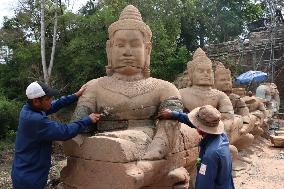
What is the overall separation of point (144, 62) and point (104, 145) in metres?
1.40

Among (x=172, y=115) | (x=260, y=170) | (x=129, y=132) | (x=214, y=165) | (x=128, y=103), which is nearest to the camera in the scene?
(x=214, y=165)

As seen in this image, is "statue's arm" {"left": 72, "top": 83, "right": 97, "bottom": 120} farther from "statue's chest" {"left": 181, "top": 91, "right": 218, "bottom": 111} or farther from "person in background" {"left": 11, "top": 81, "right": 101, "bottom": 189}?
"statue's chest" {"left": 181, "top": 91, "right": 218, "bottom": 111}

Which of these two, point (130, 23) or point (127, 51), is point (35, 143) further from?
point (130, 23)

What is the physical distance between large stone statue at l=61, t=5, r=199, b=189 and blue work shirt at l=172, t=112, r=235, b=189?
55cm

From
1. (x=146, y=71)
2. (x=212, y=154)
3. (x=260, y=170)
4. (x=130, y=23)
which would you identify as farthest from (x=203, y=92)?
(x=212, y=154)

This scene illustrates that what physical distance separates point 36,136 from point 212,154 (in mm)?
1511

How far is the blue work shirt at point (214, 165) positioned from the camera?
2936 millimetres

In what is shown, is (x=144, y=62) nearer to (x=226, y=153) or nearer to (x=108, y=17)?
(x=226, y=153)

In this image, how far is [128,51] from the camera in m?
4.13

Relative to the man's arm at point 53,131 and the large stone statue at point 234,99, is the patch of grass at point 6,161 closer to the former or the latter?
the large stone statue at point 234,99

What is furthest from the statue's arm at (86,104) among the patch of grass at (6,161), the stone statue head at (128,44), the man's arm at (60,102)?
the patch of grass at (6,161)

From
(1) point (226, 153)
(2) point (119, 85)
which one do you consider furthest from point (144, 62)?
(1) point (226, 153)

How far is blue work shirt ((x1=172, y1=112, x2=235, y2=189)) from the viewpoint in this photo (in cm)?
294

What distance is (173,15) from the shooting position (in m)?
18.3
